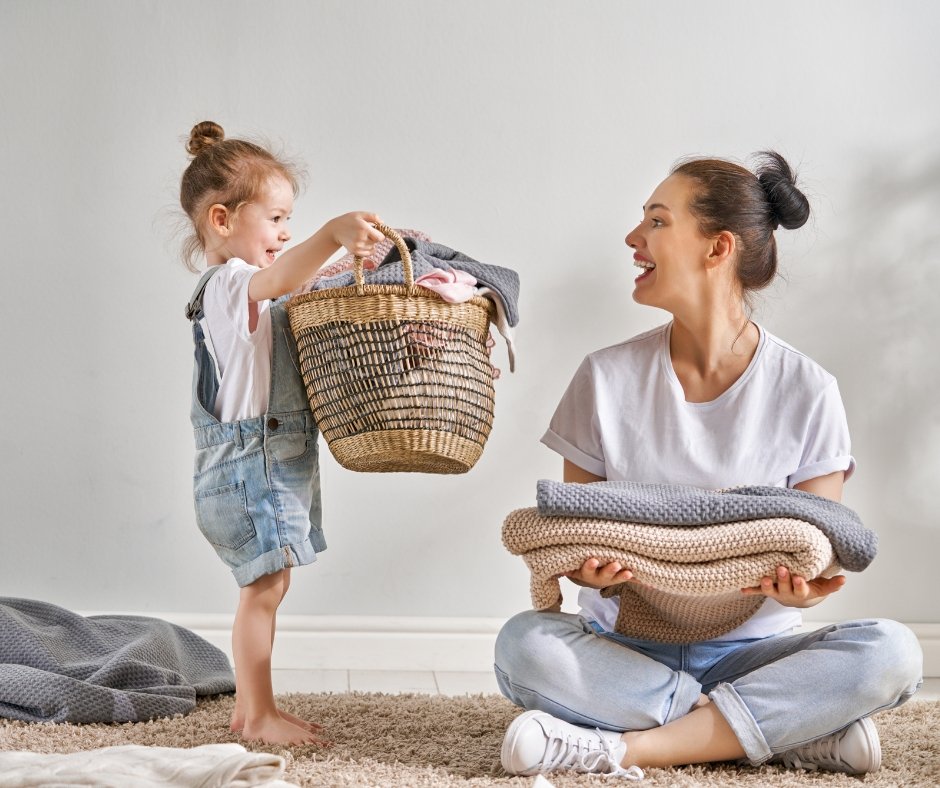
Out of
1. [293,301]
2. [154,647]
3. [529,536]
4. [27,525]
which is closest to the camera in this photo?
[529,536]

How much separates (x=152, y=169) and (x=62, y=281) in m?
0.30

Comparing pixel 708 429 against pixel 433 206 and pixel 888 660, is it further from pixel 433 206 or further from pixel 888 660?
pixel 433 206

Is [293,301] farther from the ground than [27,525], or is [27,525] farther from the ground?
[293,301]

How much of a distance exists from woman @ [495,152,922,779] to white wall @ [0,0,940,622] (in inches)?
23.1

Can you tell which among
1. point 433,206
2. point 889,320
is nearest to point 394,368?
point 433,206

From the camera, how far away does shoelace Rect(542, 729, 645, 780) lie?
1360 mm

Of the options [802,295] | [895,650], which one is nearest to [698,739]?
[895,650]

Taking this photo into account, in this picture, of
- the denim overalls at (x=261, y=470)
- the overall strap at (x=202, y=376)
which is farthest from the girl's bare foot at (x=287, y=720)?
the overall strap at (x=202, y=376)

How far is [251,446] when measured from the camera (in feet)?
5.16

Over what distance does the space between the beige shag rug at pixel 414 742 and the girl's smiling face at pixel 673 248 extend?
702mm

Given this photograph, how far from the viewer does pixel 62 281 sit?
2229 millimetres

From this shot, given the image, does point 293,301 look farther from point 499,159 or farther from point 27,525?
point 27,525

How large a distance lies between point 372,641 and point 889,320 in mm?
1307

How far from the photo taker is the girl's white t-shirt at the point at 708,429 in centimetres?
157
